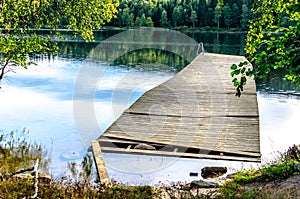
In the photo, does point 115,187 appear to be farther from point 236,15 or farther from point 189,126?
point 236,15

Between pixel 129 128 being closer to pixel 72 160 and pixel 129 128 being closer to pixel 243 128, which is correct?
pixel 72 160

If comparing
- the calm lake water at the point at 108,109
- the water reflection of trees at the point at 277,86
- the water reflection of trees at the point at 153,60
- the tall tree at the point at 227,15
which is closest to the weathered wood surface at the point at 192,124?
the calm lake water at the point at 108,109

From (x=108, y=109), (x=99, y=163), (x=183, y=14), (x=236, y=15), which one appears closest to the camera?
(x=99, y=163)

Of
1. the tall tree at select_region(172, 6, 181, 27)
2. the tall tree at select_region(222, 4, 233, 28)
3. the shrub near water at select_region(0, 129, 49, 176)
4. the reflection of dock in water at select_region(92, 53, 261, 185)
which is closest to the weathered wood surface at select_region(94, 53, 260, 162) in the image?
the reflection of dock in water at select_region(92, 53, 261, 185)

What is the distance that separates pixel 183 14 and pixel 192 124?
88.5m

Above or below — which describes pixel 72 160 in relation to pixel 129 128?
below

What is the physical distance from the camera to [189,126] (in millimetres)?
15484

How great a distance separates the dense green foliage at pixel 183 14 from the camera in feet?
314

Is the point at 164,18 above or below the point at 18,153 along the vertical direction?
above

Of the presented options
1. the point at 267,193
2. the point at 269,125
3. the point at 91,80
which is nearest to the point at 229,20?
the point at 91,80

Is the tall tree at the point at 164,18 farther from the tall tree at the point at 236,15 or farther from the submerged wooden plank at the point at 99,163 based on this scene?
the submerged wooden plank at the point at 99,163

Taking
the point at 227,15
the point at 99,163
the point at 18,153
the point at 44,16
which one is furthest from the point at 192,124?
the point at 227,15

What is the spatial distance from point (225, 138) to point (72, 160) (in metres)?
5.31

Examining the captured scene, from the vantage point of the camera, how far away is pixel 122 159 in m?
14.1
